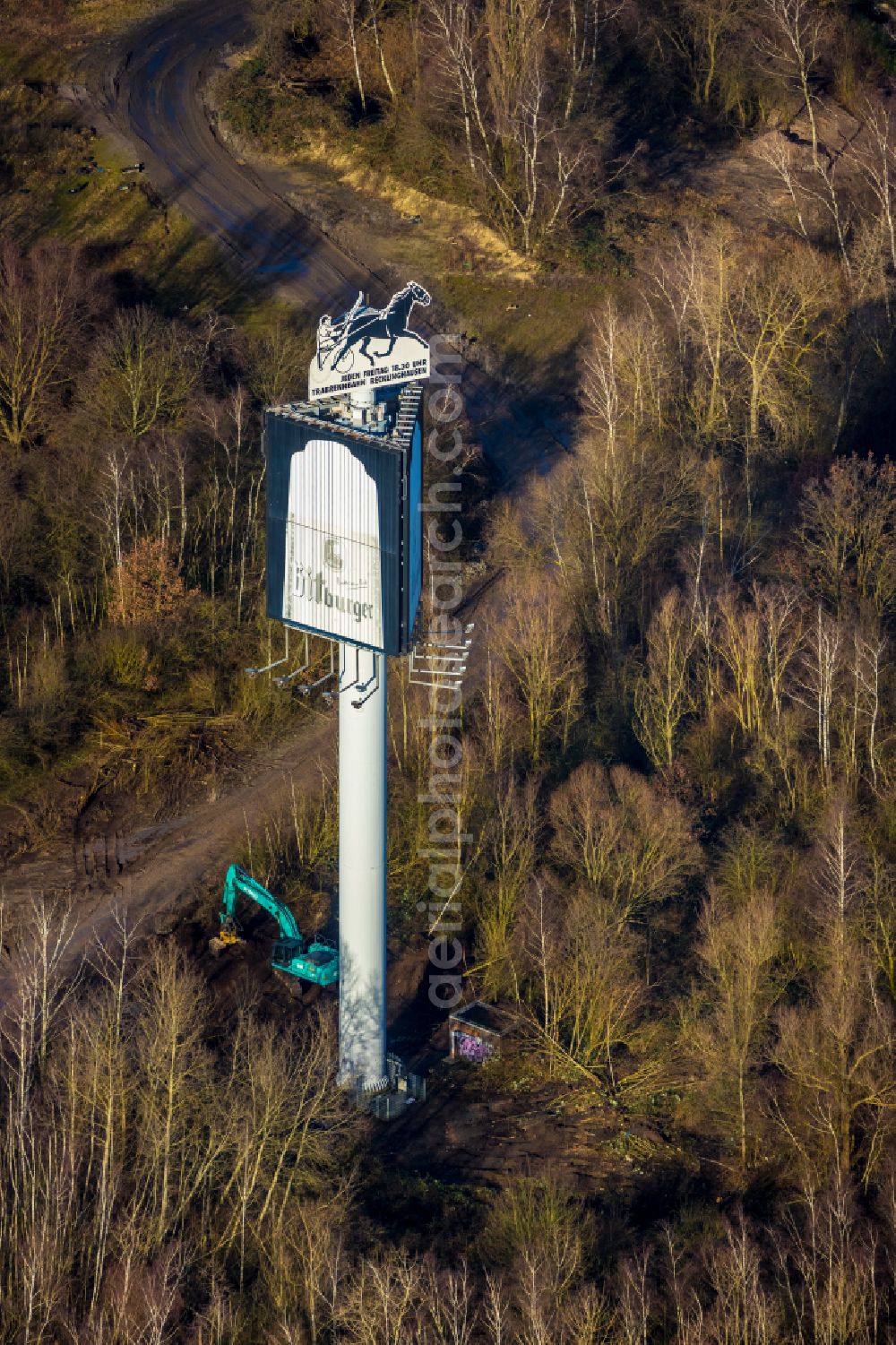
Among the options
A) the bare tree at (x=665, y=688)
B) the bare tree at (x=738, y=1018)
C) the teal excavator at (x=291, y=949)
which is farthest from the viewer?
the bare tree at (x=665, y=688)

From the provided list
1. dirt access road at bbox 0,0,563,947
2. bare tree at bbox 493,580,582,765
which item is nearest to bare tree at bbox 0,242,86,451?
dirt access road at bbox 0,0,563,947

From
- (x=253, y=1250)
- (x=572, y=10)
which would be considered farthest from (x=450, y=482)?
(x=253, y=1250)

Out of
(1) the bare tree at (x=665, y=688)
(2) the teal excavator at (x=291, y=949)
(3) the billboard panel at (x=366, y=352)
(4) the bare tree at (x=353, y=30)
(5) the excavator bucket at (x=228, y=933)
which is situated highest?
(4) the bare tree at (x=353, y=30)

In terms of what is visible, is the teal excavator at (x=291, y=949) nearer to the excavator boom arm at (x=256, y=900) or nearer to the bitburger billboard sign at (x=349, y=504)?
the excavator boom arm at (x=256, y=900)

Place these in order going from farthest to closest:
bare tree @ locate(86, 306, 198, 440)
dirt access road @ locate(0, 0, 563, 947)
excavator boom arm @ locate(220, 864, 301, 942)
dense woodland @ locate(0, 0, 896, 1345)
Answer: bare tree @ locate(86, 306, 198, 440) → dirt access road @ locate(0, 0, 563, 947) → excavator boom arm @ locate(220, 864, 301, 942) → dense woodland @ locate(0, 0, 896, 1345)

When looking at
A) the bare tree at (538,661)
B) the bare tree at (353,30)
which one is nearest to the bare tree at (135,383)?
the bare tree at (538,661)

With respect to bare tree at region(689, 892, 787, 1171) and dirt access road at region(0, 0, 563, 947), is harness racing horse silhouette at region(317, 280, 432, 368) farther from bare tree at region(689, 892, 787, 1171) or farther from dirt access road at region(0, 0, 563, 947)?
dirt access road at region(0, 0, 563, 947)

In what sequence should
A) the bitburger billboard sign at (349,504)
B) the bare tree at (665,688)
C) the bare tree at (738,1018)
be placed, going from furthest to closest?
the bare tree at (665,688), the bare tree at (738,1018), the bitburger billboard sign at (349,504)
